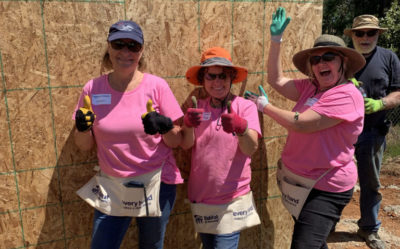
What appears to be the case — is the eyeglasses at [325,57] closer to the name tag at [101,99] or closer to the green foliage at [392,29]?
the name tag at [101,99]

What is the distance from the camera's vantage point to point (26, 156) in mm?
2941

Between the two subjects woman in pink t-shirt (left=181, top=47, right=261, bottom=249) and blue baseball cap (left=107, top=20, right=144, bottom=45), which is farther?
woman in pink t-shirt (left=181, top=47, right=261, bottom=249)

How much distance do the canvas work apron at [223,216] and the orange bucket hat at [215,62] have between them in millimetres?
1100

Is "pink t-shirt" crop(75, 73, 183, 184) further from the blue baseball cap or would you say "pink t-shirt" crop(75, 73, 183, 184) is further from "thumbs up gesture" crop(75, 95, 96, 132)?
the blue baseball cap

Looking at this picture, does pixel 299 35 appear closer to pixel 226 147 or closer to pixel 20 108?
pixel 226 147

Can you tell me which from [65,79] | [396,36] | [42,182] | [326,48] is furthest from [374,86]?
[396,36]

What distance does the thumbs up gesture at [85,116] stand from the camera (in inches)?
89.7

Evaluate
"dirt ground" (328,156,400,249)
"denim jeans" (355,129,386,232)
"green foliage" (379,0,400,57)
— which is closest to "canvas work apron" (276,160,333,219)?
"denim jeans" (355,129,386,232)

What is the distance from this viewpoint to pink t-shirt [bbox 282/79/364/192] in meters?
2.46

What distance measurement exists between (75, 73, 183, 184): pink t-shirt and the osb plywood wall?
1.89 ft

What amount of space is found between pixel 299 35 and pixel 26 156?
3.06 meters

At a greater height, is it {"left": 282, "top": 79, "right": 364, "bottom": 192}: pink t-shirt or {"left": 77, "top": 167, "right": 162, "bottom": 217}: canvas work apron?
{"left": 282, "top": 79, "right": 364, "bottom": 192}: pink t-shirt

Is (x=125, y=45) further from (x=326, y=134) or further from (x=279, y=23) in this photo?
(x=326, y=134)

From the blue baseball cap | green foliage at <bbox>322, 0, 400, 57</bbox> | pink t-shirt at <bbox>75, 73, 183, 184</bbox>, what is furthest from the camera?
green foliage at <bbox>322, 0, 400, 57</bbox>
